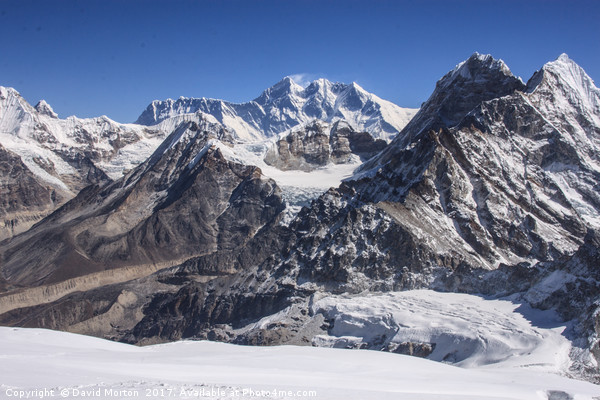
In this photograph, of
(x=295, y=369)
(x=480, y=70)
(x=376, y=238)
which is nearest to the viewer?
(x=295, y=369)

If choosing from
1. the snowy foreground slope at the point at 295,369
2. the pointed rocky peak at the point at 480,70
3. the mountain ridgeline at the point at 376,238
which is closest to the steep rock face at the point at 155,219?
the mountain ridgeline at the point at 376,238

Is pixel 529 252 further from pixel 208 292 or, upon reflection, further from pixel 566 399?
pixel 566 399

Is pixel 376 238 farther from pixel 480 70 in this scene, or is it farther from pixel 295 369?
pixel 480 70

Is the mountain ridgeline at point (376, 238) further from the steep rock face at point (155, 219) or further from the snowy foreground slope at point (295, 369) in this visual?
the snowy foreground slope at point (295, 369)

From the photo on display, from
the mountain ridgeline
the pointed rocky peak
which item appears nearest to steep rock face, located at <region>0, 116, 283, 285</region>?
the mountain ridgeline

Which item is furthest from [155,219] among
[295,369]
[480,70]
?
[295,369]

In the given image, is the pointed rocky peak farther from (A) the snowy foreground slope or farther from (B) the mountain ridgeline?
(A) the snowy foreground slope

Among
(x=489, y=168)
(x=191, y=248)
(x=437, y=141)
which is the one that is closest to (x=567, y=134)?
(x=489, y=168)
